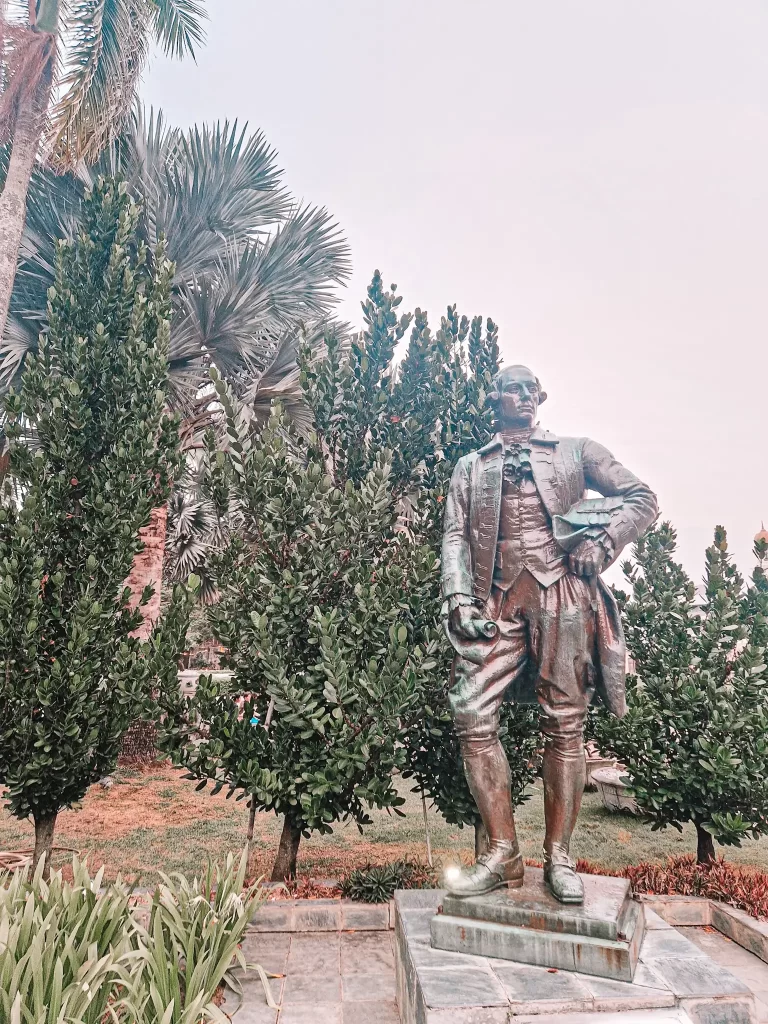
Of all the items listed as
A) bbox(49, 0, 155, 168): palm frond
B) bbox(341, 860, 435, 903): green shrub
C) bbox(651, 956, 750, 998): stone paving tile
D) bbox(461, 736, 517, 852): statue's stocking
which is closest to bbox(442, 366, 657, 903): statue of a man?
bbox(461, 736, 517, 852): statue's stocking

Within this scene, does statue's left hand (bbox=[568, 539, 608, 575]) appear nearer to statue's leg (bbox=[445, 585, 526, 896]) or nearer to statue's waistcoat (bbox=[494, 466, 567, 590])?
statue's waistcoat (bbox=[494, 466, 567, 590])

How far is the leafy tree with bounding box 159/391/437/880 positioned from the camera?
3.85 meters

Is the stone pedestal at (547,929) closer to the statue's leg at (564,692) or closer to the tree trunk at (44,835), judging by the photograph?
the statue's leg at (564,692)

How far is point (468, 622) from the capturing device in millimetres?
3053

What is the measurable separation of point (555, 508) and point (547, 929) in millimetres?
1825

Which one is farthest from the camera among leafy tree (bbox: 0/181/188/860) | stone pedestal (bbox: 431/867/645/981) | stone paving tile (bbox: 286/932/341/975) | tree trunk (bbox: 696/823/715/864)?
tree trunk (bbox: 696/823/715/864)

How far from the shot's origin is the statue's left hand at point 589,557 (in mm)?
2965

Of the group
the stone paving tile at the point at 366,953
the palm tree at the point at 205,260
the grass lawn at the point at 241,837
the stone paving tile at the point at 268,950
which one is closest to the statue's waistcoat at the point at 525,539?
the stone paving tile at the point at 366,953

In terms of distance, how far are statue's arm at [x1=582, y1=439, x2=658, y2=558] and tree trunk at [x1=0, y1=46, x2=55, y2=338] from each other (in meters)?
6.01

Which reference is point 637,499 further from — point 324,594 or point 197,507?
point 197,507

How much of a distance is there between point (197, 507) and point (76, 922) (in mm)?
8743

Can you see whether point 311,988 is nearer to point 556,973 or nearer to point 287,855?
point 556,973

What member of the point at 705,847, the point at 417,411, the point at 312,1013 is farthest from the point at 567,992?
the point at 417,411

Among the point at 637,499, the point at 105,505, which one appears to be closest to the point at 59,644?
the point at 105,505
